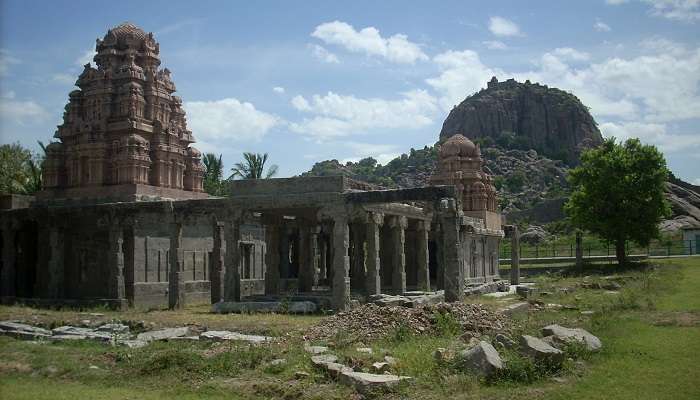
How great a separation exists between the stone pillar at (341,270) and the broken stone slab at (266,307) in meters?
1.09

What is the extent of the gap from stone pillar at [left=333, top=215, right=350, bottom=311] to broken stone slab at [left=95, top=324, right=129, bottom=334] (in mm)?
7249

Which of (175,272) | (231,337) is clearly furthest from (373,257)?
(231,337)

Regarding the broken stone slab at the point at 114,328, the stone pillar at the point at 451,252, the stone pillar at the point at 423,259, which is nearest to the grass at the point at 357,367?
the broken stone slab at the point at 114,328

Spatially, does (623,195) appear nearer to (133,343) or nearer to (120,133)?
(120,133)

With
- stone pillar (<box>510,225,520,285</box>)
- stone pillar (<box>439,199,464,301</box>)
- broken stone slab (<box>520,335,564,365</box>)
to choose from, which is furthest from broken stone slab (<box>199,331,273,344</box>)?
stone pillar (<box>510,225,520,285</box>)

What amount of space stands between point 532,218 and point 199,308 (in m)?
71.1

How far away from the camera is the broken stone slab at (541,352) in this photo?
1114 centimetres

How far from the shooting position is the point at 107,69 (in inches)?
1267

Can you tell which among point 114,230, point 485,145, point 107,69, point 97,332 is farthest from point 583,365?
point 485,145

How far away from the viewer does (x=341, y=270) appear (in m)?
22.5

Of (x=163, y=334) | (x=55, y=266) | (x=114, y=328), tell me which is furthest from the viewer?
(x=55, y=266)

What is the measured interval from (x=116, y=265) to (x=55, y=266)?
3.73m

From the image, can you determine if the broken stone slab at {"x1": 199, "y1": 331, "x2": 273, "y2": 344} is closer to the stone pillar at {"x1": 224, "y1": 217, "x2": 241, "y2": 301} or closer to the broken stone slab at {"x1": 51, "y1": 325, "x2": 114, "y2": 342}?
the broken stone slab at {"x1": 51, "y1": 325, "x2": 114, "y2": 342}

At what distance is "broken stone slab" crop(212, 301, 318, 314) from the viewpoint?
22.6 meters
